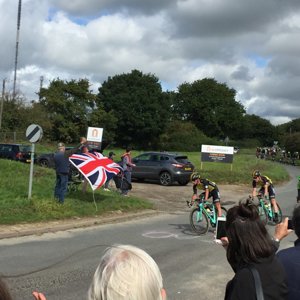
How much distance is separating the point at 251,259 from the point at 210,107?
9754cm

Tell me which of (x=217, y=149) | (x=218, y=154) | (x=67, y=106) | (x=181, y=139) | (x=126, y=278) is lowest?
(x=126, y=278)

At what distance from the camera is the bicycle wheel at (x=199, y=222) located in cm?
1209

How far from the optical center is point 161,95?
82.4 metres

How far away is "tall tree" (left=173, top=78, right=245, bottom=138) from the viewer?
3873 inches

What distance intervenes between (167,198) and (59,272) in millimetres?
13281

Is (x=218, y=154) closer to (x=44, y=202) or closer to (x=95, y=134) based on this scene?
(x=95, y=134)

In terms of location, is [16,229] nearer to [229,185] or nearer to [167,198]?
[167,198]

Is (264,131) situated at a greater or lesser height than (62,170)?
greater

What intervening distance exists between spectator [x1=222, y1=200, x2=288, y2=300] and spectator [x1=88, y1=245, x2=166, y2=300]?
2.66ft

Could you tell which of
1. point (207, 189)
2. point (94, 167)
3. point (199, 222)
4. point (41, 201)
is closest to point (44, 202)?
point (41, 201)

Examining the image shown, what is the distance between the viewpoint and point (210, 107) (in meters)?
99.2

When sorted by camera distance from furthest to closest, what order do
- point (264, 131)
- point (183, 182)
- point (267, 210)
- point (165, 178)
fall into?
point (264, 131) < point (183, 182) < point (165, 178) < point (267, 210)

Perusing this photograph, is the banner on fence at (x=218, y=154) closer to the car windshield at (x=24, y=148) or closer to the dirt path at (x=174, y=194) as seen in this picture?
the dirt path at (x=174, y=194)

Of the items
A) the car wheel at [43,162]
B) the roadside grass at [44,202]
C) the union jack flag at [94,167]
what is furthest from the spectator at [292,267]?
the car wheel at [43,162]
